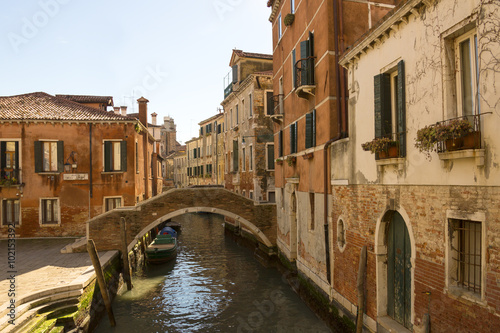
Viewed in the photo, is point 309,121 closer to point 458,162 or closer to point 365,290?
point 365,290

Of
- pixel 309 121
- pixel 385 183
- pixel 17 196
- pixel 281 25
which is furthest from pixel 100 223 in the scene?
pixel 385 183

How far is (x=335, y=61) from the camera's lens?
887cm

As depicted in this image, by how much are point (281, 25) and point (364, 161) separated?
8724mm

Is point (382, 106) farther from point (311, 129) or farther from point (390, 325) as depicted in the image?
point (311, 129)

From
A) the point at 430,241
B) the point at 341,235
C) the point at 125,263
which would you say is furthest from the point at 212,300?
the point at 430,241

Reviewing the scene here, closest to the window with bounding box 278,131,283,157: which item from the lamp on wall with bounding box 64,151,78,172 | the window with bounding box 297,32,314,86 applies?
the window with bounding box 297,32,314,86

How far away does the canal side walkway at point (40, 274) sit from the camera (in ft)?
26.9

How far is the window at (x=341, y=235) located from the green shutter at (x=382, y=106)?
8.22 ft

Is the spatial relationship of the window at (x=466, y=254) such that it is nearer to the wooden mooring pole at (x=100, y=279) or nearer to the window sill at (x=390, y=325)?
the window sill at (x=390, y=325)

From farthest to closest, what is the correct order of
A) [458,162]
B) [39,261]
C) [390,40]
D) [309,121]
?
[39,261]
[309,121]
[390,40]
[458,162]

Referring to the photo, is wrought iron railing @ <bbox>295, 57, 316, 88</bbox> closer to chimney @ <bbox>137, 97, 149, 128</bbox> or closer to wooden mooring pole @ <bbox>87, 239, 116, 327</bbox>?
wooden mooring pole @ <bbox>87, 239, 116, 327</bbox>

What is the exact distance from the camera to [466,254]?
4520mm

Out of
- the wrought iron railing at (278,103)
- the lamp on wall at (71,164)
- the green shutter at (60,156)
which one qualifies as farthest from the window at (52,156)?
the wrought iron railing at (278,103)

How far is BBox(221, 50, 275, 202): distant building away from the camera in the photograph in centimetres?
1981
